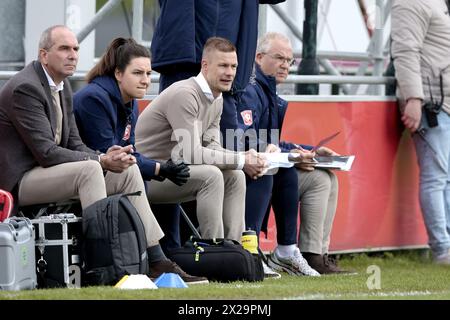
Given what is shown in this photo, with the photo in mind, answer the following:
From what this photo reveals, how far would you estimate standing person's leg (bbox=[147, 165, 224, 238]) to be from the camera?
9125mm

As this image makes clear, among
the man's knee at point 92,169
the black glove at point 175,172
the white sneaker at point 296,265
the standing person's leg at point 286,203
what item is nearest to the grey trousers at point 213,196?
the black glove at point 175,172

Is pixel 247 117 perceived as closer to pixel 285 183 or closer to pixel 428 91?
pixel 285 183

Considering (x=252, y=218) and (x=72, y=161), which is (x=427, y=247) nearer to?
(x=252, y=218)

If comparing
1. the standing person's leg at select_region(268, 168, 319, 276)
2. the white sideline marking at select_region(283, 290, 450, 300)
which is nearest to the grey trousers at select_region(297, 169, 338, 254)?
the standing person's leg at select_region(268, 168, 319, 276)

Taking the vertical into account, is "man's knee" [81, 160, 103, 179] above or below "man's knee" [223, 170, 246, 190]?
above

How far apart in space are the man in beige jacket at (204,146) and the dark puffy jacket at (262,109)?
398mm

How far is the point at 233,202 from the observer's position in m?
9.34

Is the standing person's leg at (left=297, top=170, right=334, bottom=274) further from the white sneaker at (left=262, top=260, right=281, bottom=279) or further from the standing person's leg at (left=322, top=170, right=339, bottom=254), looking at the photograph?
the white sneaker at (left=262, top=260, right=281, bottom=279)

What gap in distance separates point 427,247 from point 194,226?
10.6ft

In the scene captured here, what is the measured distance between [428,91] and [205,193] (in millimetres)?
3177

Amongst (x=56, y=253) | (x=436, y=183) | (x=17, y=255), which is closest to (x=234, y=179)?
(x=56, y=253)

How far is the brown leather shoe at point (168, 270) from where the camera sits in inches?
342

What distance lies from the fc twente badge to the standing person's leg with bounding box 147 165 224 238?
859 mm

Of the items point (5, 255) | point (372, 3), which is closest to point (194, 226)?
point (5, 255)
